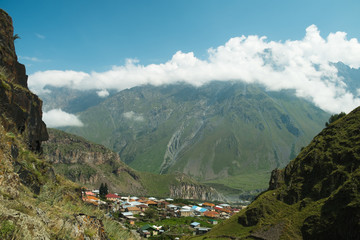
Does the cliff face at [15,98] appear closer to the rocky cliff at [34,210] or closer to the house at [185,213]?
the rocky cliff at [34,210]

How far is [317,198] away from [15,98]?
209 feet

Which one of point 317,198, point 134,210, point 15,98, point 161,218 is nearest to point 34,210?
point 15,98

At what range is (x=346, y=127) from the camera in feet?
240

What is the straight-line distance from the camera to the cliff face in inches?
874

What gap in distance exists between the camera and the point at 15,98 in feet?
81.9

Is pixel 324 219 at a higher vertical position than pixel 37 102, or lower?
lower

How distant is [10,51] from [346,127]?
256 feet

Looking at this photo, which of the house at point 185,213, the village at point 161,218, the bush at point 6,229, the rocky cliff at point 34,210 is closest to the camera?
the bush at point 6,229

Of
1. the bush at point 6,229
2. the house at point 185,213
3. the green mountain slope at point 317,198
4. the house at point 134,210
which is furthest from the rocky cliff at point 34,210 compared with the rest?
the house at point 185,213

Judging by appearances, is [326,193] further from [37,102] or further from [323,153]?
[37,102]

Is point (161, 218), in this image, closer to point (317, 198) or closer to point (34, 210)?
point (317, 198)

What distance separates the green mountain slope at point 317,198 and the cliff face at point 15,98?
51086mm

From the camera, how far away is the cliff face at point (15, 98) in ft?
72.8

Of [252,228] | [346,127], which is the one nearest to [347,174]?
[346,127]
